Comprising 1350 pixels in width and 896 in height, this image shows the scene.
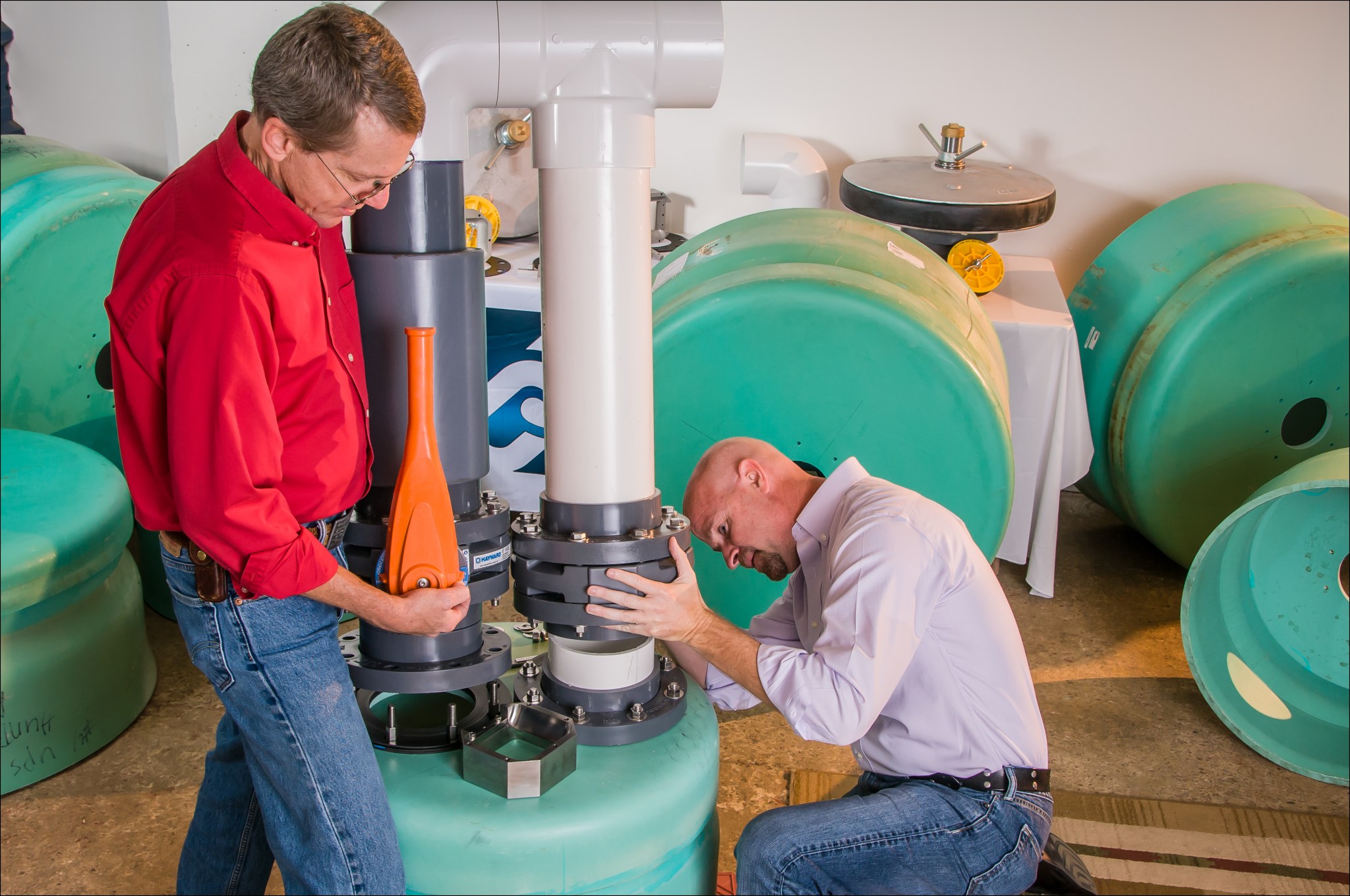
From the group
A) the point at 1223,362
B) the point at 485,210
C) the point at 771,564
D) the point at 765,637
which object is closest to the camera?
the point at 771,564

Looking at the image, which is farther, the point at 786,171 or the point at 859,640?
the point at 786,171

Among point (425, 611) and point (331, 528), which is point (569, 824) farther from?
point (331, 528)

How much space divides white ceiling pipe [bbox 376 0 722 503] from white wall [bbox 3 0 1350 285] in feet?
9.63

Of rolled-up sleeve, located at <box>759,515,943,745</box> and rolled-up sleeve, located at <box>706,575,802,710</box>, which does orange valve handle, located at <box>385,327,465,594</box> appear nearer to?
rolled-up sleeve, located at <box>759,515,943,745</box>

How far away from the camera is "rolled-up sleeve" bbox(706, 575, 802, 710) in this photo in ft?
6.82

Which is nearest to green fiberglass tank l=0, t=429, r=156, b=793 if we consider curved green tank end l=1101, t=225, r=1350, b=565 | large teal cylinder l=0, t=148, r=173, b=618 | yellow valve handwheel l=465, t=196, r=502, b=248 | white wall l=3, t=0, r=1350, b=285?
large teal cylinder l=0, t=148, r=173, b=618

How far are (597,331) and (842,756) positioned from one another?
162cm

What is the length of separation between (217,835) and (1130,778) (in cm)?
210

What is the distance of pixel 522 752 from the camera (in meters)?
1.70

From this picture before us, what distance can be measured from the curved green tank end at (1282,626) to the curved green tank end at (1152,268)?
1.61ft

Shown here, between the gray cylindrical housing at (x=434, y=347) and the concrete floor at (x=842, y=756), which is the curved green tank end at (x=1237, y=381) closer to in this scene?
the concrete floor at (x=842, y=756)

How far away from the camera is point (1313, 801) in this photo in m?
2.73

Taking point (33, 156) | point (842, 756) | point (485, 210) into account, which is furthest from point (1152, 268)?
point (33, 156)

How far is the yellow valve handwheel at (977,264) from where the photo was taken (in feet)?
12.3
